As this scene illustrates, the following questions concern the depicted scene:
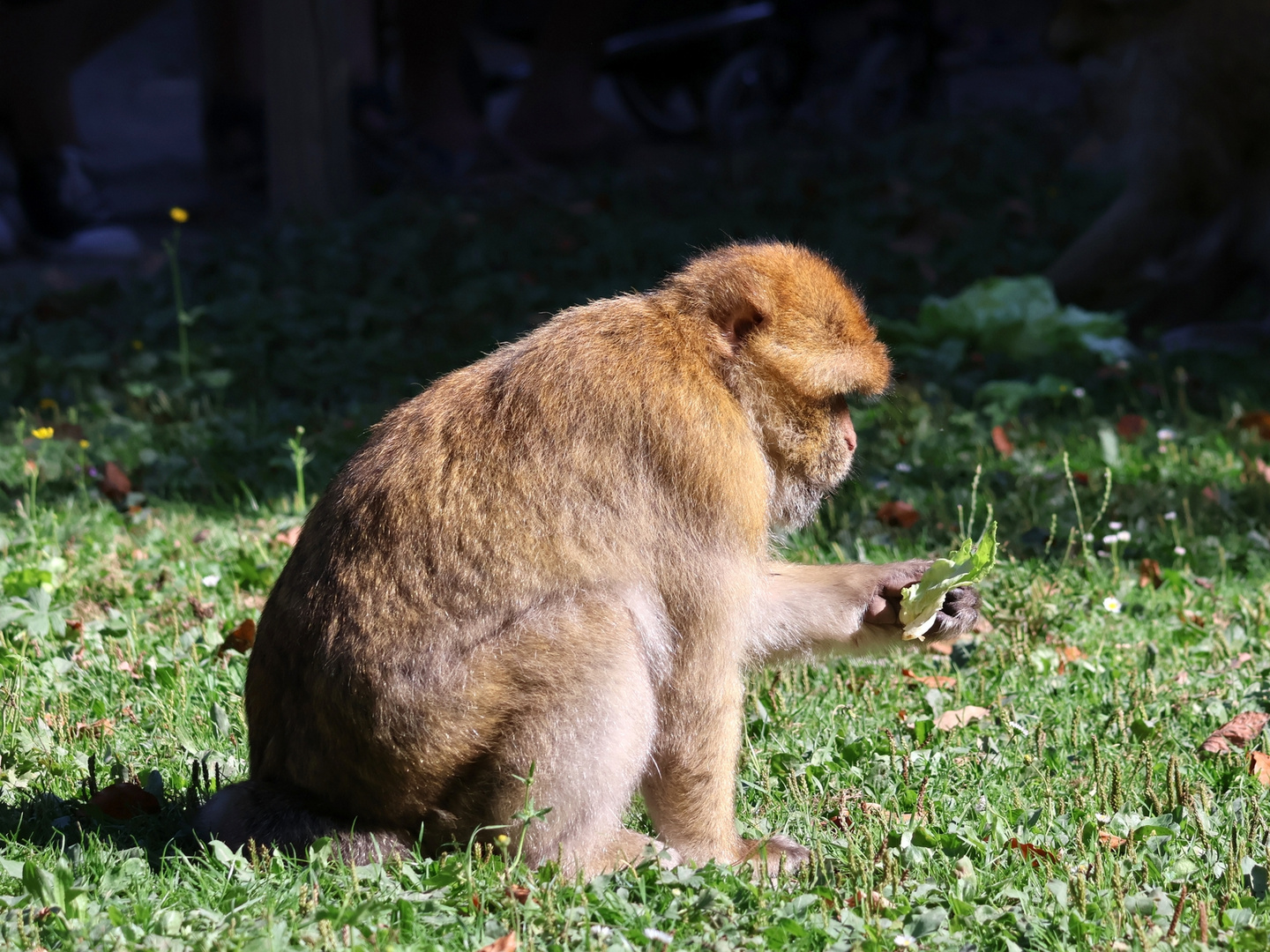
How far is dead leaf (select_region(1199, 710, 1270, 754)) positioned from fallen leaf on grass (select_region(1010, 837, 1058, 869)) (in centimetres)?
71

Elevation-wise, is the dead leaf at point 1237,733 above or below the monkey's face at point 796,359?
below

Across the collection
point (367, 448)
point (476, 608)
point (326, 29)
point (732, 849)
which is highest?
point (326, 29)

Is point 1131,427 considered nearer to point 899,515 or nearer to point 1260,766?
point 899,515

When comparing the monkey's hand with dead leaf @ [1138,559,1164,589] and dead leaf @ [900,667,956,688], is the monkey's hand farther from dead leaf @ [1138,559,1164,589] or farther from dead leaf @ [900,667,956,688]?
dead leaf @ [1138,559,1164,589]

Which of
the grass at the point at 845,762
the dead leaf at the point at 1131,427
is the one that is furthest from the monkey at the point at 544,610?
the dead leaf at the point at 1131,427

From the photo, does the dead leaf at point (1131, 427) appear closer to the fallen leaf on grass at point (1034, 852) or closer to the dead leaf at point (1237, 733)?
the dead leaf at point (1237, 733)

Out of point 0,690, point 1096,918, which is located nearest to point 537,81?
point 0,690

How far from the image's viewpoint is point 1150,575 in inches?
169

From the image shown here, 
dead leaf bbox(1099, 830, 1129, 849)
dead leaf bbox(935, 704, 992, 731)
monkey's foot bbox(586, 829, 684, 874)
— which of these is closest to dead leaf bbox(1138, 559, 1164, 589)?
dead leaf bbox(935, 704, 992, 731)

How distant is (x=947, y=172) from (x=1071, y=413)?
13.0 feet

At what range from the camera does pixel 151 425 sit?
570 centimetres

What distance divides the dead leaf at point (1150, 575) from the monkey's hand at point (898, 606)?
54.0 inches

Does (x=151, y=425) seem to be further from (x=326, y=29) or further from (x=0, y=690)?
(x=326, y=29)

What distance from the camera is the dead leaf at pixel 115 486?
4.99 m
